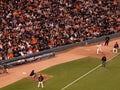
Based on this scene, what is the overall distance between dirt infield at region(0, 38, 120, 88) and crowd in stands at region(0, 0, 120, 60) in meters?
1.75

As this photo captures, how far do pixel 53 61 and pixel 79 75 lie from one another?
6.72 m

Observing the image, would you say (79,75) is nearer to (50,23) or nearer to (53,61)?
(53,61)

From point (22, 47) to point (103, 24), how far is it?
18.0 metres

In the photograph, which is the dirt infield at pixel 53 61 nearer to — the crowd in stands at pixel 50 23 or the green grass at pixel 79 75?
the green grass at pixel 79 75

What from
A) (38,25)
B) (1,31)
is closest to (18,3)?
(38,25)

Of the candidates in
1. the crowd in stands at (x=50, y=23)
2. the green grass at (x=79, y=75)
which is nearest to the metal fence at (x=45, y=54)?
the crowd in stands at (x=50, y=23)

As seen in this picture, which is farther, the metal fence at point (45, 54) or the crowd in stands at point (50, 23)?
the crowd in stands at point (50, 23)

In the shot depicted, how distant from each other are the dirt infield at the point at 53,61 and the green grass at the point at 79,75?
1.27m

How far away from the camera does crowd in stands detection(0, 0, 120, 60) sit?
41.8m

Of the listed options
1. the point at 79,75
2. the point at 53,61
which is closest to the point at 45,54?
the point at 53,61

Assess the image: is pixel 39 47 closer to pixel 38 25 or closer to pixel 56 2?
pixel 38 25

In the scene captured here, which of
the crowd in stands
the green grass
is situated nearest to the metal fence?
the crowd in stands

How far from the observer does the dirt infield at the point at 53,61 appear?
35.4 meters

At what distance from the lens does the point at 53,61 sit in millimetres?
41500
